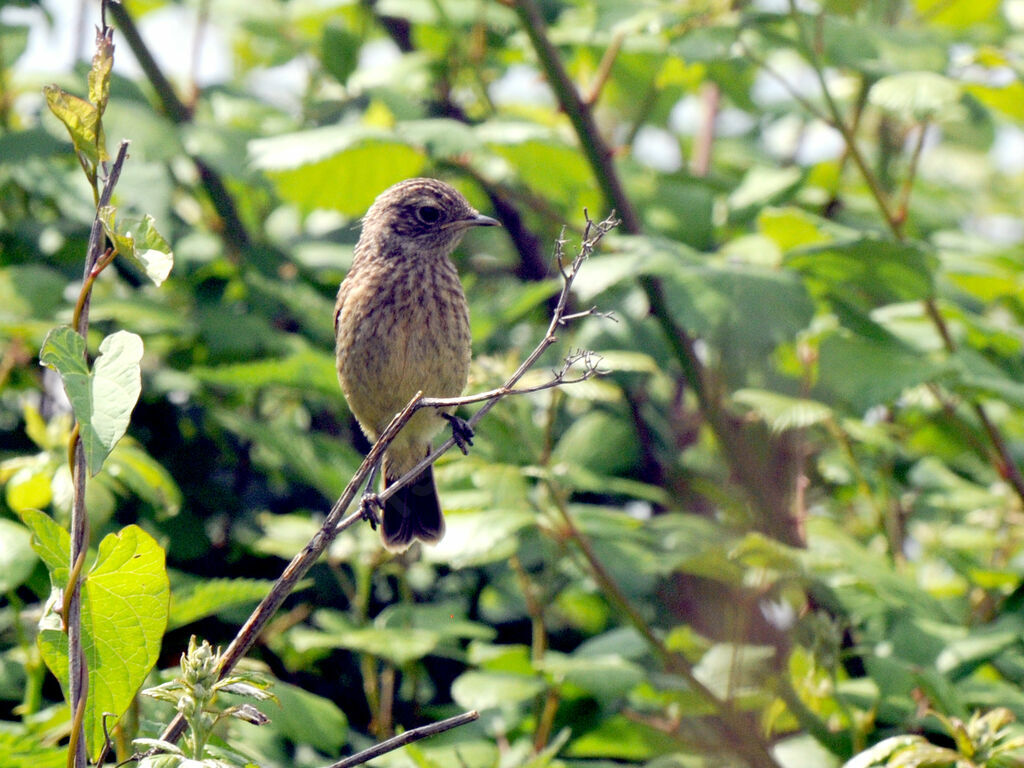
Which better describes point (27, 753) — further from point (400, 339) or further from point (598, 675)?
point (400, 339)

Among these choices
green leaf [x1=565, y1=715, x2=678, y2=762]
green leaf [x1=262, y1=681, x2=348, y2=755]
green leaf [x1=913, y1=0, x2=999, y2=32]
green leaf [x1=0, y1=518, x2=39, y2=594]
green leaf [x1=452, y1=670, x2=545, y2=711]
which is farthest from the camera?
green leaf [x1=913, y1=0, x2=999, y2=32]

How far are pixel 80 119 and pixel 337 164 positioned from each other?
232cm

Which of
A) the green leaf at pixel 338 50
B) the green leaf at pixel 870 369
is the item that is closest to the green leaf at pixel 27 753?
the green leaf at pixel 870 369

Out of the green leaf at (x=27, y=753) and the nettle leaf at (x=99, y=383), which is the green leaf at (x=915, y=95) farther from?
the green leaf at (x=27, y=753)

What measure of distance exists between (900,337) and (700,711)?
4.84 feet

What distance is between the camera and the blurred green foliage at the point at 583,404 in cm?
324

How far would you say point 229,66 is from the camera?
6.45 metres

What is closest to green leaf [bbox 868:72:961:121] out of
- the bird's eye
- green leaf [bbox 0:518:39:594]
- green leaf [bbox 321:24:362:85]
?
the bird's eye

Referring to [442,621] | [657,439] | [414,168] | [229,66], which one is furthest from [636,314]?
[229,66]

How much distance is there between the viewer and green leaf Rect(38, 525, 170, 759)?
1.88m

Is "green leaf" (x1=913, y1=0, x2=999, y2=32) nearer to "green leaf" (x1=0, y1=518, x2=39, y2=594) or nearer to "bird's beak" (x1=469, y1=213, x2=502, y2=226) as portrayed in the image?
"bird's beak" (x1=469, y1=213, x2=502, y2=226)

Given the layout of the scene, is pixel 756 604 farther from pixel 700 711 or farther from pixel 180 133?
pixel 180 133

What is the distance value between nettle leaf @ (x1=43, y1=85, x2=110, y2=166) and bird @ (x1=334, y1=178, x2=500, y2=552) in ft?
5.94

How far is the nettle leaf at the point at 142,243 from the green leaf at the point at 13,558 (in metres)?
1.08
